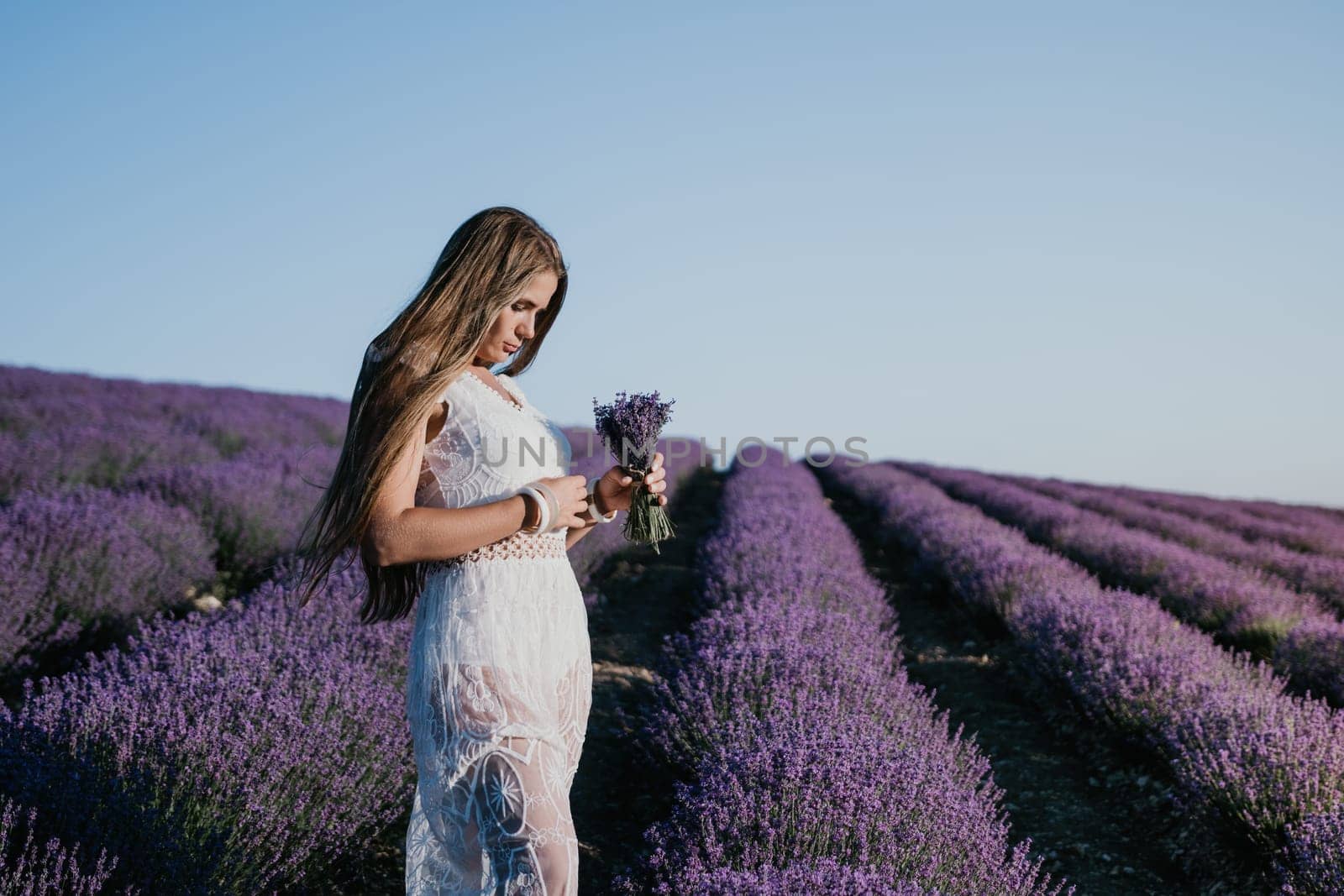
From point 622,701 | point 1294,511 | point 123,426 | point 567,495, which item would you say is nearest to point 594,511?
point 567,495

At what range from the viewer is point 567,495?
1578mm

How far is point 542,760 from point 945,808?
1218 mm

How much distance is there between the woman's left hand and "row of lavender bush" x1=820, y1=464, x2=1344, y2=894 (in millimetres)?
2015

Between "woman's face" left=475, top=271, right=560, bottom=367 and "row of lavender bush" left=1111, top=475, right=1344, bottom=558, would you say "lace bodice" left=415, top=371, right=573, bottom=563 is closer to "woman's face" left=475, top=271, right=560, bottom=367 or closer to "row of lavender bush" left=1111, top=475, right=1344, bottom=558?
"woman's face" left=475, top=271, right=560, bottom=367

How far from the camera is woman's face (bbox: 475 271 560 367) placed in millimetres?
1665

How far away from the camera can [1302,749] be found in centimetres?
294

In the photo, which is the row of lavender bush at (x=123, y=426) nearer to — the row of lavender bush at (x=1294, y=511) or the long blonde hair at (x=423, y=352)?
the long blonde hair at (x=423, y=352)

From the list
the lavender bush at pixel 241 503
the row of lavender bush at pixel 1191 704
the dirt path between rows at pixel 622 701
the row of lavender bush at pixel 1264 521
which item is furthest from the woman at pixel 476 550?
the row of lavender bush at pixel 1264 521

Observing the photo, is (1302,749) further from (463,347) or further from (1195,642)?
(463,347)

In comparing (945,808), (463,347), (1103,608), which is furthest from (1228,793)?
(463,347)

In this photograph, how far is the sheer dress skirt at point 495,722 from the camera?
1406 mm

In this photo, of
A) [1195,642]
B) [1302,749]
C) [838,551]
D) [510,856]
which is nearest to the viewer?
[510,856]

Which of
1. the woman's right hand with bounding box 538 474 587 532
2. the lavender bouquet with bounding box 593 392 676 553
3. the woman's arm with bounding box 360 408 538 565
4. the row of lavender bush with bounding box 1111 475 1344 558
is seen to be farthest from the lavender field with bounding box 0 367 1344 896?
the row of lavender bush with bounding box 1111 475 1344 558

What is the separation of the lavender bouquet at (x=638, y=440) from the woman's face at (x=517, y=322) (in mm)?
227
